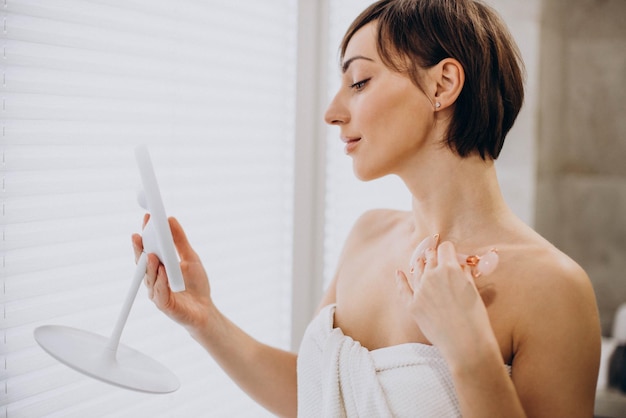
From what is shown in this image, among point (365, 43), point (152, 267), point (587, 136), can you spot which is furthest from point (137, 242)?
point (587, 136)

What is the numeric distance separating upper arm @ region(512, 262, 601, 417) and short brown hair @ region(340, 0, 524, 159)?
269mm

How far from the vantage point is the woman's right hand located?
0.95 metres

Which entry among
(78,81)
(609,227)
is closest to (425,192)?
(609,227)

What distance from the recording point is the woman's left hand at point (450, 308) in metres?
0.81

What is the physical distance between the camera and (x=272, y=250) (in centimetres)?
165

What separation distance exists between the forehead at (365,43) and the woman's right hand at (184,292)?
430mm

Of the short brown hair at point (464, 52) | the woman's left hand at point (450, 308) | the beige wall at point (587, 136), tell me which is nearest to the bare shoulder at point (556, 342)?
A: the woman's left hand at point (450, 308)

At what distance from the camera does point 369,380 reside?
0.97m

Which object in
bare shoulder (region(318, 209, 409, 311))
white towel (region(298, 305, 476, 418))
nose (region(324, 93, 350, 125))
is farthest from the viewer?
bare shoulder (region(318, 209, 409, 311))

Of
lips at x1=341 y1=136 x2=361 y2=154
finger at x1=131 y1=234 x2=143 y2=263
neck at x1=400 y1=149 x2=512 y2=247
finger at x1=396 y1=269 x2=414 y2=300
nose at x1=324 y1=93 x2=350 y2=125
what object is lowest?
finger at x1=396 y1=269 x2=414 y2=300

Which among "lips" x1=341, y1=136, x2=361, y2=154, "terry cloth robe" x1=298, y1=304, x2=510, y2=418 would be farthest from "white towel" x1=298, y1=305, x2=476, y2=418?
"lips" x1=341, y1=136, x2=361, y2=154

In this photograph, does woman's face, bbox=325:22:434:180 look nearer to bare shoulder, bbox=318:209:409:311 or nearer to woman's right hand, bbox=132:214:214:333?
bare shoulder, bbox=318:209:409:311

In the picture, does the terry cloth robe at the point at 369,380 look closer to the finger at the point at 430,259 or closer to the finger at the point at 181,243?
the finger at the point at 430,259

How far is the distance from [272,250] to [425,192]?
690mm
